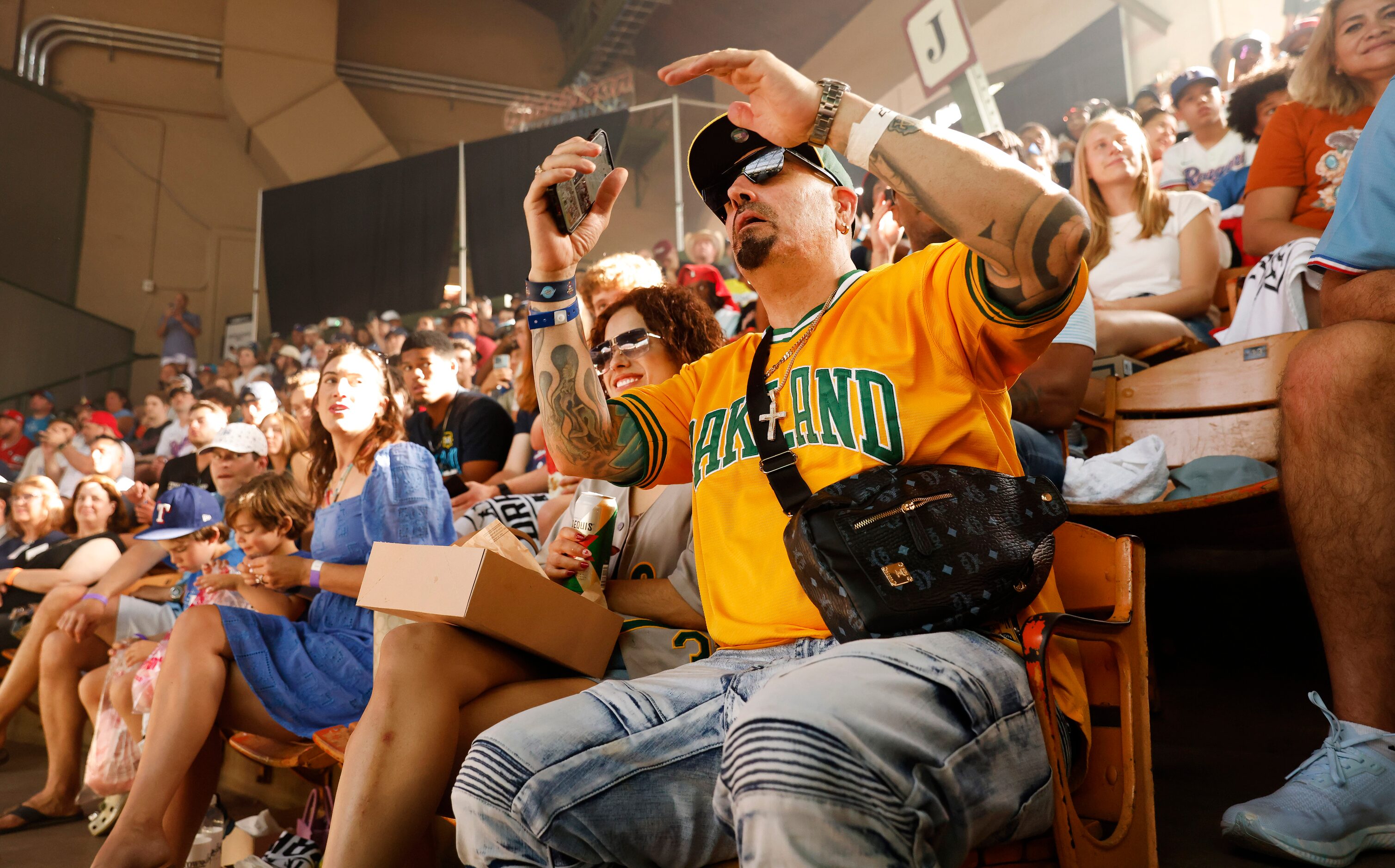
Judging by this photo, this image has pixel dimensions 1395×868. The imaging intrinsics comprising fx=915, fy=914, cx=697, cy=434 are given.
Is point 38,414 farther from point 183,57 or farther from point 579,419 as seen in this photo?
point 579,419

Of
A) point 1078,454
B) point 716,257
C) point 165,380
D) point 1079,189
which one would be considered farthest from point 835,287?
point 165,380

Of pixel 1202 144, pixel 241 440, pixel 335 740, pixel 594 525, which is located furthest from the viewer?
pixel 1202 144

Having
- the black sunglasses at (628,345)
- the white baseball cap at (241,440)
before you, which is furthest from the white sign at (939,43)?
the black sunglasses at (628,345)

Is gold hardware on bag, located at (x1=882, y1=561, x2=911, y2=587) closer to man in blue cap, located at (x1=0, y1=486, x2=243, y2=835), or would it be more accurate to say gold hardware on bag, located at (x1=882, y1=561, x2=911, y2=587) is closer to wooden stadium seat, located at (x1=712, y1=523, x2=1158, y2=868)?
wooden stadium seat, located at (x1=712, y1=523, x2=1158, y2=868)

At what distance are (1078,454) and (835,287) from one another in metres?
1.37

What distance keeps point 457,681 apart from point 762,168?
901 millimetres

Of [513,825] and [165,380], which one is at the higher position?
[165,380]

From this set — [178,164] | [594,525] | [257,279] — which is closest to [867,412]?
[594,525]

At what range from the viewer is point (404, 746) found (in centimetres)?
129

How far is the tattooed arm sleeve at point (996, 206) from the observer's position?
97 cm

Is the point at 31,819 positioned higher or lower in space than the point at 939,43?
lower

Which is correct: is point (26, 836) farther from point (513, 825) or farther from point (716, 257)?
point (716, 257)

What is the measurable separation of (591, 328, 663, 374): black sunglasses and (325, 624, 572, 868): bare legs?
0.80 m

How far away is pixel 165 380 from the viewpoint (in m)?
11.0
